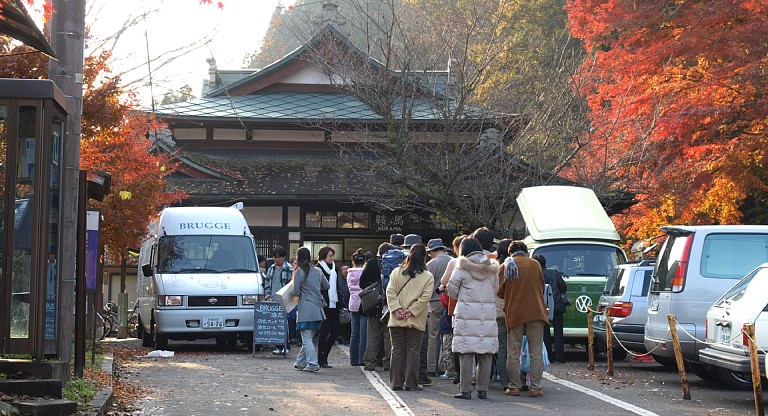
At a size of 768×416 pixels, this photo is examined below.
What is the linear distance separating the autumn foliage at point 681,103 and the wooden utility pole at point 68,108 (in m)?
14.8

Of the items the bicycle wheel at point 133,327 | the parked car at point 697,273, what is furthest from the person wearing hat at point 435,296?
the bicycle wheel at point 133,327

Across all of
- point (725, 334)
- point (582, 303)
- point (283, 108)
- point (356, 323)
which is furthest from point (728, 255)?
point (283, 108)

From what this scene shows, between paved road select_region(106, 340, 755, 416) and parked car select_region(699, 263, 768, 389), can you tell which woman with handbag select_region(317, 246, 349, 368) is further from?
parked car select_region(699, 263, 768, 389)

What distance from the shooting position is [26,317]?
9.34 m

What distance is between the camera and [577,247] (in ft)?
61.7

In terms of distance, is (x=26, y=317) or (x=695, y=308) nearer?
(x=26, y=317)

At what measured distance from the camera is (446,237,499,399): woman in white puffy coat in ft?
37.6

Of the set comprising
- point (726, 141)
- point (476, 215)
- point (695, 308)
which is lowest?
point (695, 308)

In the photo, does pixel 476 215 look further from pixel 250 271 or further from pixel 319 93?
pixel 319 93

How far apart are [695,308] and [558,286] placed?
435cm

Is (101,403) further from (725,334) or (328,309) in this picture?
(328,309)

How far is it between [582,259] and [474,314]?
7788 mm

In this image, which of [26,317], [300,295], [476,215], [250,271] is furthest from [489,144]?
[26,317]

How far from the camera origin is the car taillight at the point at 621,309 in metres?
16.0
